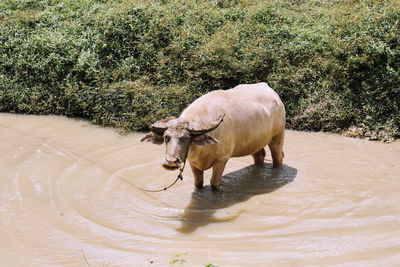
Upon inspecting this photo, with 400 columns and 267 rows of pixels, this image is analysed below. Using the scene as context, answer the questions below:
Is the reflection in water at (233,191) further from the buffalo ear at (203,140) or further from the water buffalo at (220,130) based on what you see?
the buffalo ear at (203,140)

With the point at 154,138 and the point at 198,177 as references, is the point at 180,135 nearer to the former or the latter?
the point at 154,138

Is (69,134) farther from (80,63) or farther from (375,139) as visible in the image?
(375,139)

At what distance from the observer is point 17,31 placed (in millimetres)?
11938

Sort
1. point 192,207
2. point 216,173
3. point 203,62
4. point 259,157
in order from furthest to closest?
point 203,62
point 259,157
point 216,173
point 192,207

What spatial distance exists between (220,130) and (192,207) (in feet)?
3.60

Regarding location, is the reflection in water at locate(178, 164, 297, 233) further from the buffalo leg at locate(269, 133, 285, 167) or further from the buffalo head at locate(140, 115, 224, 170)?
the buffalo head at locate(140, 115, 224, 170)

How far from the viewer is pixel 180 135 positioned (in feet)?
17.9

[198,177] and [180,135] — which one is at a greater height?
[180,135]

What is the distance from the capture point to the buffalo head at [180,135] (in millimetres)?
5375

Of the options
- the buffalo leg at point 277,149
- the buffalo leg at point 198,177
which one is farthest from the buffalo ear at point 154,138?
the buffalo leg at point 277,149

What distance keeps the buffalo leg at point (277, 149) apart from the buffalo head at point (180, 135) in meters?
1.86

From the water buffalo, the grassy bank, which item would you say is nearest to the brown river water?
the water buffalo

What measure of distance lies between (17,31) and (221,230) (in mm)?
8983

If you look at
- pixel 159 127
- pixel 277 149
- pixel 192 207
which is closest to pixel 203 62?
pixel 277 149
